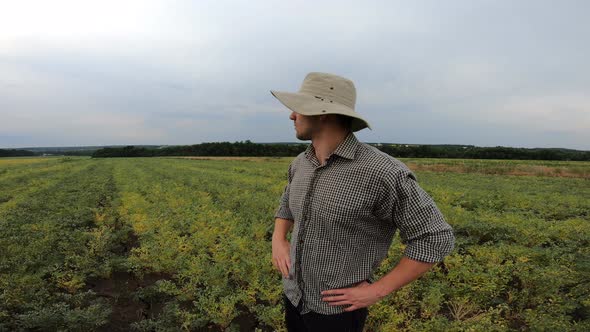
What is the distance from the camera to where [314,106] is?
1.52 metres

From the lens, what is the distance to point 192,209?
9414mm

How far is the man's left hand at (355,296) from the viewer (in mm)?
1562

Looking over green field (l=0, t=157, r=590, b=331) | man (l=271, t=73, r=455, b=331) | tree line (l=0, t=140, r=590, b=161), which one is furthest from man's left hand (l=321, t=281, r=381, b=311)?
tree line (l=0, t=140, r=590, b=161)

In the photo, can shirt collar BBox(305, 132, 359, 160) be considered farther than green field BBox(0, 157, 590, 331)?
No

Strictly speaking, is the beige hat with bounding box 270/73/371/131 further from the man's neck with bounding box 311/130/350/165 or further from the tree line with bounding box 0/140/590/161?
the tree line with bounding box 0/140/590/161

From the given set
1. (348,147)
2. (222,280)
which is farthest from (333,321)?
(222,280)

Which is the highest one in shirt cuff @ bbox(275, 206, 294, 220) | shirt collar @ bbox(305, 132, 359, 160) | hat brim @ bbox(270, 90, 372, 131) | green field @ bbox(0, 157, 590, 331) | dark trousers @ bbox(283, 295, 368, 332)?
hat brim @ bbox(270, 90, 372, 131)

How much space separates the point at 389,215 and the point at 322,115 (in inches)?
20.6

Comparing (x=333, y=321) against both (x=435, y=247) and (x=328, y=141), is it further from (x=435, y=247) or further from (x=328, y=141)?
(x=328, y=141)

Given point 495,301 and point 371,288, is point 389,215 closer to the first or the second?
point 371,288

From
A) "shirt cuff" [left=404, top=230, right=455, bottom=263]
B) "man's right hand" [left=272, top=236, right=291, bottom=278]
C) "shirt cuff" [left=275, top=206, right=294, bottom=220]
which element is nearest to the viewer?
"shirt cuff" [left=404, top=230, right=455, bottom=263]

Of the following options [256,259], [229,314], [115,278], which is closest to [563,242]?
[256,259]

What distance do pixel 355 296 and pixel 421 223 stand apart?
1.49 ft

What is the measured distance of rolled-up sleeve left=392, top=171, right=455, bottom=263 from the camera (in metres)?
1.41
